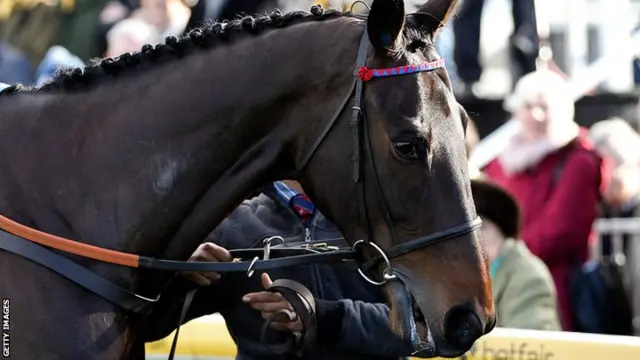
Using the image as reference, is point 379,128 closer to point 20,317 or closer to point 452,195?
point 452,195

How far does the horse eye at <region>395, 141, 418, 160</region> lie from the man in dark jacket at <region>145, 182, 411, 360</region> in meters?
0.57

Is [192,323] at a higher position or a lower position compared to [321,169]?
lower

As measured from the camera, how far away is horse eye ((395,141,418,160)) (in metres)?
3.09

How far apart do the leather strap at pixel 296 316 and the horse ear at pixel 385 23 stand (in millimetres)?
752

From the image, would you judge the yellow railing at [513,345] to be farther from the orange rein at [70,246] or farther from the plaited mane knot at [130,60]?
the plaited mane knot at [130,60]

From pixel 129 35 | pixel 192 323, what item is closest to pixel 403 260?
pixel 192 323

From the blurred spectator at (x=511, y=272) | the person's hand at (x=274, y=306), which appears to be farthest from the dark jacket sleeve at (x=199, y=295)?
the blurred spectator at (x=511, y=272)

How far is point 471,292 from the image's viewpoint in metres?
3.10

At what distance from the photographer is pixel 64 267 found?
3.16 meters

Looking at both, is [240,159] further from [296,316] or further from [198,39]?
[296,316]

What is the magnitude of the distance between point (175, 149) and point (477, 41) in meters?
4.97

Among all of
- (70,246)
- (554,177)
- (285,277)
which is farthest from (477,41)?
(70,246)

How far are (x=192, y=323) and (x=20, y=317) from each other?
159cm

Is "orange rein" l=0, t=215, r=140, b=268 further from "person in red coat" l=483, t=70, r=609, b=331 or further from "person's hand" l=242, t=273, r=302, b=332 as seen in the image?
"person in red coat" l=483, t=70, r=609, b=331
